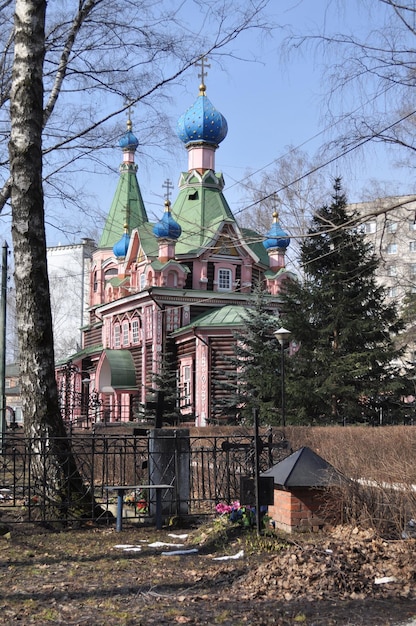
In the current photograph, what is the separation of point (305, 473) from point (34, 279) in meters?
4.05

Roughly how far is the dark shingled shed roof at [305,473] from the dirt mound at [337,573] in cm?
122

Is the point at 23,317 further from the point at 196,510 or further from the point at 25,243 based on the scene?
the point at 196,510

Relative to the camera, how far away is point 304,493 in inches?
328

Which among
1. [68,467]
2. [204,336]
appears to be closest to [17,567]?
[68,467]

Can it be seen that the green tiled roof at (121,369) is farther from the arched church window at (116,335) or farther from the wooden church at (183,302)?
the arched church window at (116,335)

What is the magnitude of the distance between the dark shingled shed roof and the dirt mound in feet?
4.01

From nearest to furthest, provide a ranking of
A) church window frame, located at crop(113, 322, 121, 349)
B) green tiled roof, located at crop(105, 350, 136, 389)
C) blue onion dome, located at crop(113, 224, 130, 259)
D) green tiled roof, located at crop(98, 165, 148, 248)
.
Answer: green tiled roof, located at crop(105, 350, 136, 389) < church window frame, located at crop(113, 322, 121, 349) < blue onion dome, located at crop(113, 224, 130, 259) < green tiled roof, located at crop(98, 165, 148, 248)

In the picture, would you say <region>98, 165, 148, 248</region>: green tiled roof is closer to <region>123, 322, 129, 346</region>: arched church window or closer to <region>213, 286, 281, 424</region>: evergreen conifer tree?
<region>123, 322, 129, 346</region>: arched church window

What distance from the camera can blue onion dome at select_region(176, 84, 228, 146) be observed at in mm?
36688

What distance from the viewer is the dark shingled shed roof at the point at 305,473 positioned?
25.9 ft

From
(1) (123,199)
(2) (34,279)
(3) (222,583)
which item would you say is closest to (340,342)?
(2) (34,279)

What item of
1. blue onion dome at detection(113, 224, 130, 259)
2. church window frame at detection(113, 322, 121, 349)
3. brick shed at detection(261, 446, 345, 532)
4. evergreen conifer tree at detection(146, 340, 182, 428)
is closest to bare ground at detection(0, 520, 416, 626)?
brick shed at detection(261, 446, 345, 532)

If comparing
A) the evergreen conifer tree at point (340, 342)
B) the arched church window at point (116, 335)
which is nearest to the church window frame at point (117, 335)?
the arched church window at point (116, 335)

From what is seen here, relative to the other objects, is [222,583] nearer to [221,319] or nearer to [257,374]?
[257,374]
